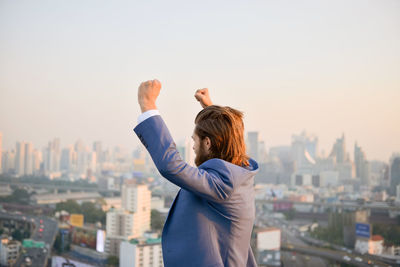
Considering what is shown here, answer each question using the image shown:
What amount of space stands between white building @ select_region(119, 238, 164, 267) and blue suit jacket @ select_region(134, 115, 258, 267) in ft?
11.9

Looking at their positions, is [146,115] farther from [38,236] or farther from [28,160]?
[28,160]

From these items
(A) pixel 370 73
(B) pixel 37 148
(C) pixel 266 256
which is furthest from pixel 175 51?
(B) pixel 37 148

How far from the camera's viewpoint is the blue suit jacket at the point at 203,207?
427mm

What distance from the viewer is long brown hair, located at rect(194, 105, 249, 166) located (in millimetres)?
484

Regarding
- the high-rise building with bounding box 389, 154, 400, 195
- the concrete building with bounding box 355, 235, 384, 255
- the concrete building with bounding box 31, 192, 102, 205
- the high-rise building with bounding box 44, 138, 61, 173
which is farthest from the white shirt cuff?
the concrete building with bounding box 31, 192, 102, 205

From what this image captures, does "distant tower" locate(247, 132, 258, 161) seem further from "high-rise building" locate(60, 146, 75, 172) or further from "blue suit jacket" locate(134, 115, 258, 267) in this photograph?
"blue suit jacket" locate(134, 115, 258, 267)

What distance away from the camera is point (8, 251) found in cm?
464

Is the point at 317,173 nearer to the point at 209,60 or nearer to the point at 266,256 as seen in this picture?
the point at 266,256

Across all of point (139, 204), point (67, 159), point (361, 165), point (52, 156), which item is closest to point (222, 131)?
point (361, 165)

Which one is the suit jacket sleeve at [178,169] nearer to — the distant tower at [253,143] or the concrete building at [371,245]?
the concrete building at [371,245]

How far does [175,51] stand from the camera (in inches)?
161

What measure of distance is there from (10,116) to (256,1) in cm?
324

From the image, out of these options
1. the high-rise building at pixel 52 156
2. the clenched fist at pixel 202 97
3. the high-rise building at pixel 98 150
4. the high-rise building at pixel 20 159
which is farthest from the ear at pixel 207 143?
the high-rise building at pixel 20 159

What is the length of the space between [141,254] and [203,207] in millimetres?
3773
